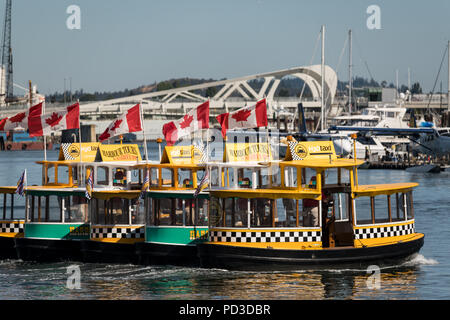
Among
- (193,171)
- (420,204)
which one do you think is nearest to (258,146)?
(193,171)

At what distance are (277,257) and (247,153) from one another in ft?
13.9

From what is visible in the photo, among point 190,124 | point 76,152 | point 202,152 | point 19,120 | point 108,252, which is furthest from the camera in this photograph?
point 76,152

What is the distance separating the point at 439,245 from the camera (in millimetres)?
32688

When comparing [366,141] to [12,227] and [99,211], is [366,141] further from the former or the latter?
[99,211]

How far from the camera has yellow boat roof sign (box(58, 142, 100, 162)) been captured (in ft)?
99.5

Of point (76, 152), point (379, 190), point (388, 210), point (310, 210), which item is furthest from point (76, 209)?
point (388, 210)

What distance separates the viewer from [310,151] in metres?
25.9

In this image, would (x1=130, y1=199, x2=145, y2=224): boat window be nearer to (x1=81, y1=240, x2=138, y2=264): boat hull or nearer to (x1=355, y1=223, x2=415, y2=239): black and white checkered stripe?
(x1=81, y1=240, x2=138, y2=264): boat hull

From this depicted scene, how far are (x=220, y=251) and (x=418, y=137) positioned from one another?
256ft

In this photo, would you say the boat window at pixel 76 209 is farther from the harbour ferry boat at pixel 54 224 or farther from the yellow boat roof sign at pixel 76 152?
the yellow boat roof sign at pixel 76 152

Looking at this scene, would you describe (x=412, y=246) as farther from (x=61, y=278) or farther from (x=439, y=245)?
(x=61, y=278)

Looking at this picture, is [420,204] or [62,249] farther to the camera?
[420,204]

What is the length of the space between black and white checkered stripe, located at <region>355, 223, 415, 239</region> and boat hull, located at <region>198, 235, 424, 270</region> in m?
0.45
